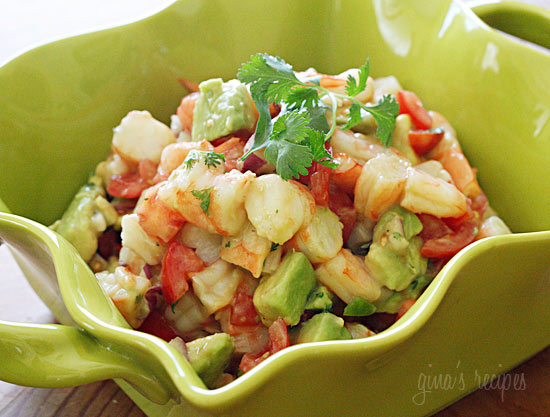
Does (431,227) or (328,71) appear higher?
(328,71)

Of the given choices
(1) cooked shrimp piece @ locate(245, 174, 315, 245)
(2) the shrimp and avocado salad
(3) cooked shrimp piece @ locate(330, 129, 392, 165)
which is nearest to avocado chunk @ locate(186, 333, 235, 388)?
(2) the shrimp and avocado salad

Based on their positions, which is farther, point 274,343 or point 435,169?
point 435,169

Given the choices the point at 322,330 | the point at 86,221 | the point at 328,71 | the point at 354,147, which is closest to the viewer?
the point at 322,330

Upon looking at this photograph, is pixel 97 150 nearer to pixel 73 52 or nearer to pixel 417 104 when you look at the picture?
pixel 73 52

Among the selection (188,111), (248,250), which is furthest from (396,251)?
(188,111)

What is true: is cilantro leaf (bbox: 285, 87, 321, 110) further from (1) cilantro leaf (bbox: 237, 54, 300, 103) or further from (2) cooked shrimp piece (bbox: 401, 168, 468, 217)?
(2) cooked shrimp piece (bbox: 401, 168, 468, 217)

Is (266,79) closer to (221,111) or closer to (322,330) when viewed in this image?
(221,111)

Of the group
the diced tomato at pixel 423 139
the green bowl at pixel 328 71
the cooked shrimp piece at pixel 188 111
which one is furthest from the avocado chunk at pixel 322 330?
the cooked shrimp piece at pixel 188 111

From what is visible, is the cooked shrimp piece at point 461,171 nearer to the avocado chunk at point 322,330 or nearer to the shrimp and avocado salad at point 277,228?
the shrimp and avocado salad at point 277,228
